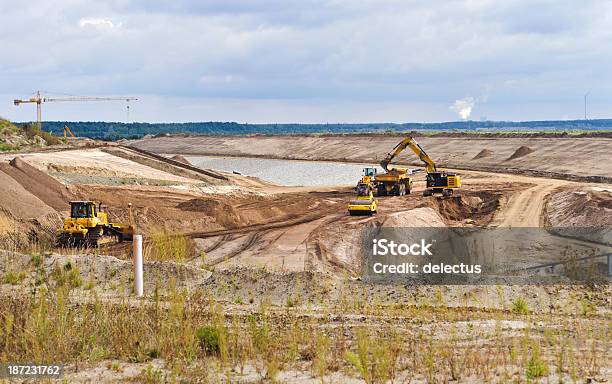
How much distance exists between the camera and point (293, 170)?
3514 inches

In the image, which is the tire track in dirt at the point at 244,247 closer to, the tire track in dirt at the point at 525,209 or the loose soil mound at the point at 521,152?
the tire track in dirt at the point at 525,209

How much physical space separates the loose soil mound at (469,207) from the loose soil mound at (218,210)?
42.0 ft

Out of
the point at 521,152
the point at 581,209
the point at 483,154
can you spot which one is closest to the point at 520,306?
the point at 581,209

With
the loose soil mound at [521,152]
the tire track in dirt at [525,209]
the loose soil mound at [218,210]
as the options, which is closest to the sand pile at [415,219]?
the tire track in dirt at [525,209]

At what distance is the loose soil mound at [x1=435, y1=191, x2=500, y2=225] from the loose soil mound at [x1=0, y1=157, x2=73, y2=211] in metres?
21.6

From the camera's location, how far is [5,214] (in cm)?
3225

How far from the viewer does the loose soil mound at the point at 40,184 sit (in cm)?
3781

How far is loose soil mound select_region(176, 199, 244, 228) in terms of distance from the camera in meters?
38.7

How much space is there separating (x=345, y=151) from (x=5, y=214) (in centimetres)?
8050

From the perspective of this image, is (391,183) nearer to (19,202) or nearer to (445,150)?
(19,202)

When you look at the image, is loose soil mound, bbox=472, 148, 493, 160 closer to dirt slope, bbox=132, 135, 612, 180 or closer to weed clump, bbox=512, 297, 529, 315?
dirt slope, bbox=132, 135, 612, 180

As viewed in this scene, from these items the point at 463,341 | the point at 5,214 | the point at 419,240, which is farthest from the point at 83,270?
the point at 419,240

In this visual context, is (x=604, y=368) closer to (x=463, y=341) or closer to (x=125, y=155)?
(x=463, y=341)

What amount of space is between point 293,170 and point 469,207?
44513mm
